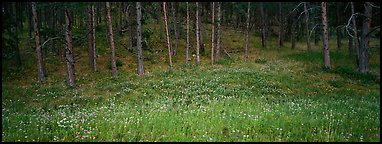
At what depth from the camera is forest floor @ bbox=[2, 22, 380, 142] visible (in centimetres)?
813

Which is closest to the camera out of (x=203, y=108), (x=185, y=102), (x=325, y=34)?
(x=203, y=108)

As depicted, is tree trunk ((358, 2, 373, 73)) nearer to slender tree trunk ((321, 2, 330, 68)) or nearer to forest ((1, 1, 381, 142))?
forest ((1, 1, 381, 142))

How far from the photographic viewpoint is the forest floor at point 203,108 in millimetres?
8133

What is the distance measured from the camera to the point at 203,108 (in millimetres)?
11508

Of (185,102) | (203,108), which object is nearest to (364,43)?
(185,102)

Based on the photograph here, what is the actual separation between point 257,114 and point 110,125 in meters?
4.89

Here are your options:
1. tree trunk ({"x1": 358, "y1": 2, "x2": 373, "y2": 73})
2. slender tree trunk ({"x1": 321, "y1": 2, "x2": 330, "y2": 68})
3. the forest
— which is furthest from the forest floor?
tree trunk ({"x1": 358, "y1": 2, "x2": 373, "y2": 73})

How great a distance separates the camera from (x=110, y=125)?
8641 millimetres

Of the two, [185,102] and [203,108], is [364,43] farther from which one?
[203,108]

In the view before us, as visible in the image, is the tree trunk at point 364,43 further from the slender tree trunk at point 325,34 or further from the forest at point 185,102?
the slender tree trunk at point 325,34

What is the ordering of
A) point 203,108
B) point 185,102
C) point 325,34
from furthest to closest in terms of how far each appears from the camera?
point 325,34 < point 185,102 < point 203,108

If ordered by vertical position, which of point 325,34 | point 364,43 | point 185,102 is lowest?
point 185,102

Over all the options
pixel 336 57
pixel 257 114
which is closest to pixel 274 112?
pixel 257 114

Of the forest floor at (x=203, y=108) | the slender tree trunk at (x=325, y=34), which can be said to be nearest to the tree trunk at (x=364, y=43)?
the forest floor at (x=203, y=108)
